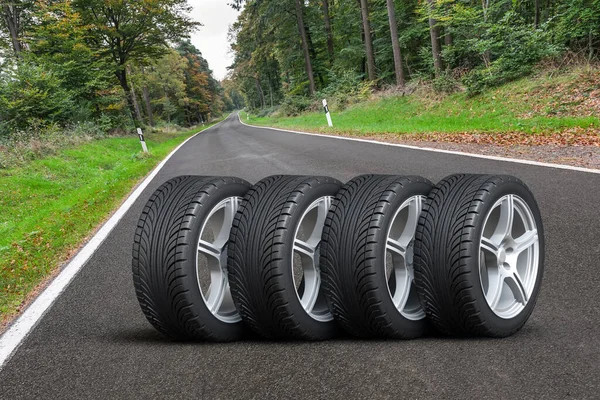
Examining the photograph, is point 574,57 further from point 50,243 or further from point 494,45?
point 50,243

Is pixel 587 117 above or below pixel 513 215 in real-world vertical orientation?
below

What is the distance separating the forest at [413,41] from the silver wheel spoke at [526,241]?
13101mm

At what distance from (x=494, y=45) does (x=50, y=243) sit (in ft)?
48.0

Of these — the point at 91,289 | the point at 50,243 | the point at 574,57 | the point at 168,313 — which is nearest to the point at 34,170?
the point at 50,243

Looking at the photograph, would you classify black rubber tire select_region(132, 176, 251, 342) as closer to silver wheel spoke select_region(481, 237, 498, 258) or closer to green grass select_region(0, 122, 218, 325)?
silver wheel spoke select_region(481, 237, 498, 258)

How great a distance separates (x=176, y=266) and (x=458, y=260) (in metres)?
1.53

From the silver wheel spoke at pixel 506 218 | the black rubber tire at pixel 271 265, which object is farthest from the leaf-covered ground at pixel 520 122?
the black rubber tire at pixel 271 265

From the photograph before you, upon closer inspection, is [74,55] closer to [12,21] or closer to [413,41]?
[12,21]

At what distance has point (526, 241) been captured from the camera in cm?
258

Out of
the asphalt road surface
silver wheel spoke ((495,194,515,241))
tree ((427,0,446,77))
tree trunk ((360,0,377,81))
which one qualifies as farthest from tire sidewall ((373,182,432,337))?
tree trunk ((360,0,377,81))

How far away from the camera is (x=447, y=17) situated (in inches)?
634

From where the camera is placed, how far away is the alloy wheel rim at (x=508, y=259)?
2383 mm

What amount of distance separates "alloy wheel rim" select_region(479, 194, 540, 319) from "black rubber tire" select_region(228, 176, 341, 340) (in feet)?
3.18

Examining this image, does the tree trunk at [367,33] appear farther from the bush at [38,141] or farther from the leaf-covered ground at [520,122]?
the bush at [38,141]
